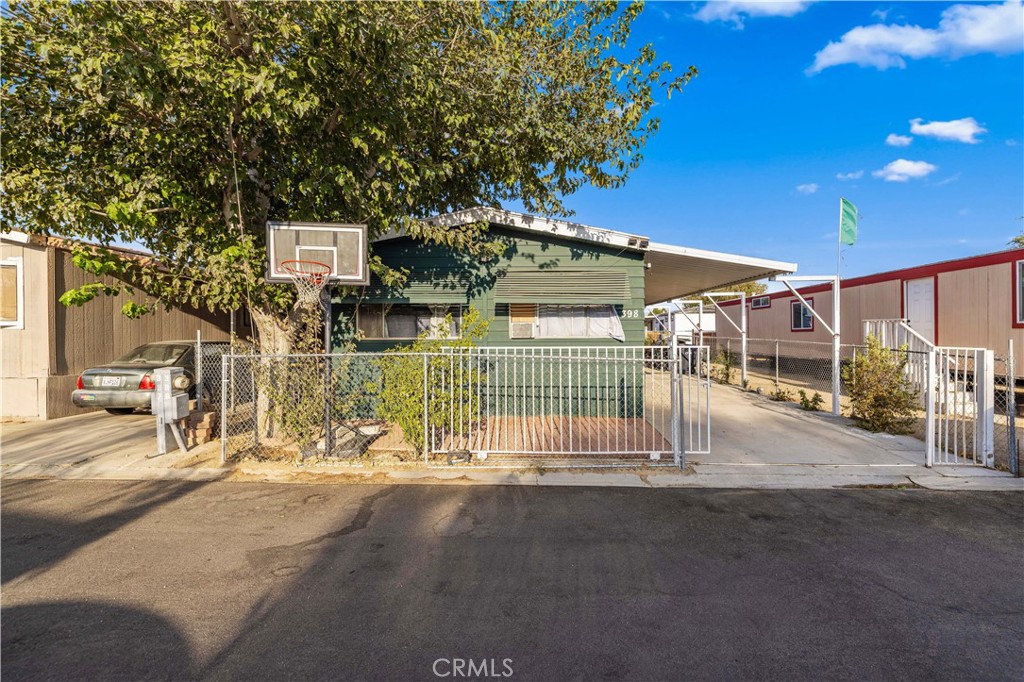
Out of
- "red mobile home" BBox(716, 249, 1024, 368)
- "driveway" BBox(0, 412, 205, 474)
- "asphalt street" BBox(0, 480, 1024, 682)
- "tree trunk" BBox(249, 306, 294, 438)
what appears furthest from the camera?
"red mobile home" BBox(716, 249, 1024, 368)

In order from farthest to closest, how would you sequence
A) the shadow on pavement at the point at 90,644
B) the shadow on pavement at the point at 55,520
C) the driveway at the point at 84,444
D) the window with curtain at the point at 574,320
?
the window with curtain at the point at 574,320
the driveway at the point at 84,444
the shadow on pavement at the point at 55,520
the shadow on pavement at the point at 90,644

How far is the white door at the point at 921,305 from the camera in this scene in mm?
10656

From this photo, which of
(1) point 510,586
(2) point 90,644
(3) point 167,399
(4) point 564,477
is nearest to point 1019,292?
(4) point 564,477

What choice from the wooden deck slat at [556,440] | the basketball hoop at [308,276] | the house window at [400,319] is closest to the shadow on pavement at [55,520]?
the basketball hoop at [308,276]

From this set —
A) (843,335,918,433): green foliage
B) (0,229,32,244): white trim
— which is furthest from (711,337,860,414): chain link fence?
(0,229,32,244): white trim

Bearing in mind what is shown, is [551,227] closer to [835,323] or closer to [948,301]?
[835,323]

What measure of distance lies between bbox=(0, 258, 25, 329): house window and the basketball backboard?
6.57m

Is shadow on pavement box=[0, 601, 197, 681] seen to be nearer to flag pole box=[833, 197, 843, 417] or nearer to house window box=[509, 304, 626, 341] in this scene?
house window box=[509, 304, 626, 341]

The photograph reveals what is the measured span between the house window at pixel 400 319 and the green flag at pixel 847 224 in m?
8.29

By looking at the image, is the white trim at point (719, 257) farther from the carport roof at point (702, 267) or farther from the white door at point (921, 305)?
the white door at point (921, 305)

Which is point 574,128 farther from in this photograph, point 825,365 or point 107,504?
point 825,365

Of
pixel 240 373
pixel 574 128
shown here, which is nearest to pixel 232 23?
pixel 240 373

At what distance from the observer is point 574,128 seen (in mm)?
8750
